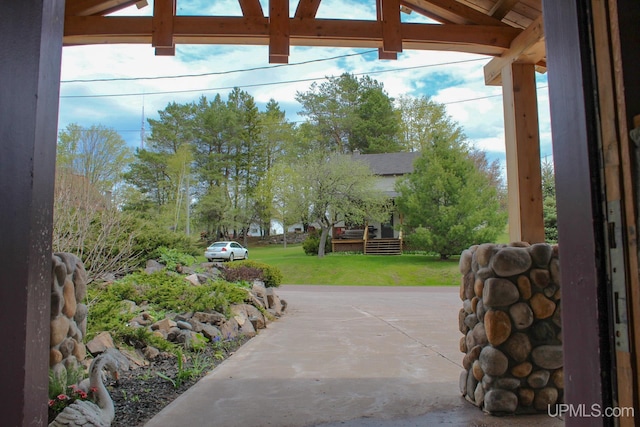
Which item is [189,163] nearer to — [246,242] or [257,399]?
[246,242]

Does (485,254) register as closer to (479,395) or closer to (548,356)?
(548,356)

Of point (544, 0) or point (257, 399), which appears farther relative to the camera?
point (257, 399)

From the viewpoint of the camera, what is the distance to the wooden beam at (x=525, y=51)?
318 cm

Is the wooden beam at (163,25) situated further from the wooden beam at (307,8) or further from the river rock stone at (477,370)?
the river rock stone at (477,370)

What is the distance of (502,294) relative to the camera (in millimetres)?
2893

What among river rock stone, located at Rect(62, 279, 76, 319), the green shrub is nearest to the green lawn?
the green shrub

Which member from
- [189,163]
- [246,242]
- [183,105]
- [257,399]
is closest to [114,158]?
[189,163]

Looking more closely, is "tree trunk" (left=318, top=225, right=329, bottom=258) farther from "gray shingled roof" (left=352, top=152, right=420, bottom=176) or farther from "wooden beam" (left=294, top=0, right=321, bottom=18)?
"wooden beam" (left=294, top=0, right=321, bottom=18)

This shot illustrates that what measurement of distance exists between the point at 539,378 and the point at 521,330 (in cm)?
35

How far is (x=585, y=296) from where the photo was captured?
3.48 feet

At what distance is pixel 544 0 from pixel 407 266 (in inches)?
773

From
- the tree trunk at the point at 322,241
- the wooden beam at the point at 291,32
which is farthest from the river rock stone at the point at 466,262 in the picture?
the tree trunk at the point at 322,241

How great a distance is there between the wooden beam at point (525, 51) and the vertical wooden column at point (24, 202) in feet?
9.93

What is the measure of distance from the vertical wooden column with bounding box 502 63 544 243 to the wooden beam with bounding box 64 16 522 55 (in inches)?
18.4
